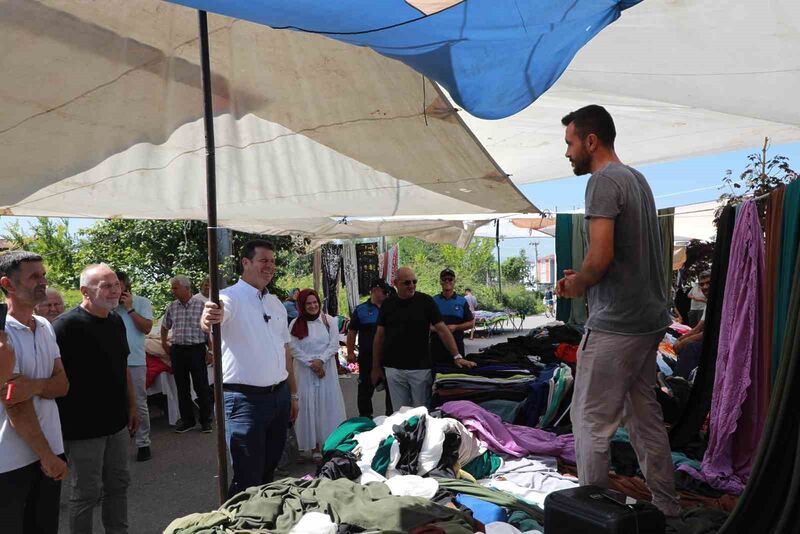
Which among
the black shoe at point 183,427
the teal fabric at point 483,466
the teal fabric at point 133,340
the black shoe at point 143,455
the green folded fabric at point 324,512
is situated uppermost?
the teal fabric at point 133,340

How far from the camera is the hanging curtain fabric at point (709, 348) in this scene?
419 centimetres

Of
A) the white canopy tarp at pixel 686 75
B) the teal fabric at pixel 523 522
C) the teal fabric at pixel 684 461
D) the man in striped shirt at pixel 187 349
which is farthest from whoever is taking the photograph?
the man in striped shirt at pixel 187 349

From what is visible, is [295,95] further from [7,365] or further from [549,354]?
[549,354]

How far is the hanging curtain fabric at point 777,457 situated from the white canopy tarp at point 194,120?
2.82 meters

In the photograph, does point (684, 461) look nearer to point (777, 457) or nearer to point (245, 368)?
point (777, 457)

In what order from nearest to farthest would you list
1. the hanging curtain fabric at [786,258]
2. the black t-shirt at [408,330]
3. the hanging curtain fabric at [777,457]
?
the hanging curtain fabric at [777,457]
the hanging curtain fabric at [786,258]
the black t-shirt at [408,330]

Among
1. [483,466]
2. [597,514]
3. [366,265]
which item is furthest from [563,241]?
[366,265]

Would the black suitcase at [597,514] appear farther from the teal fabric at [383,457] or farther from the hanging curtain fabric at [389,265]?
the hanging curtain fabric at [389,265]

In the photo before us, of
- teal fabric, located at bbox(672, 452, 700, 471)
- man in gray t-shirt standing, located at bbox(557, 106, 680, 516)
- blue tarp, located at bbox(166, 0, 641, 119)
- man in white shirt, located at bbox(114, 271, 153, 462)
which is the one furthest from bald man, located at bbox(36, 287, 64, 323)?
teal fabric, located at bbox(672, 452, 700, 471)

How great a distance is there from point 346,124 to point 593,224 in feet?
7.98

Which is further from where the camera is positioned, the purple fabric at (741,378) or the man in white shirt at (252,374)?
the man in white shirt at (252,374)

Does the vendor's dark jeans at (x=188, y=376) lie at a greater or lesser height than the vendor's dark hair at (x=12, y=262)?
lesser

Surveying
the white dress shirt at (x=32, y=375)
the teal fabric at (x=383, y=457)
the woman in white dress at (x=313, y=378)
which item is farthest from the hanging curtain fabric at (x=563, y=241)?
the white dress shirt at (x=32, y=375)

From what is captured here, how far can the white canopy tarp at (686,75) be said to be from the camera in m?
2.90
